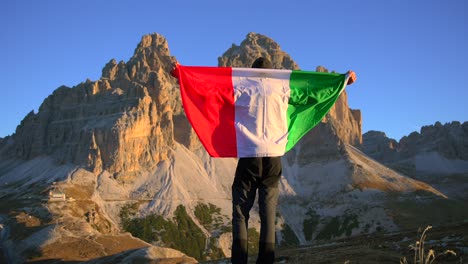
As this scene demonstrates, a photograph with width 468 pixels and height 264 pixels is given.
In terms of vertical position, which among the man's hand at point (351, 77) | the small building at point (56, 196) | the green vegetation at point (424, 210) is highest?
the man's hand at point (351, 77)

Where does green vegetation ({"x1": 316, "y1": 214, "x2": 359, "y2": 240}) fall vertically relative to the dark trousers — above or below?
below

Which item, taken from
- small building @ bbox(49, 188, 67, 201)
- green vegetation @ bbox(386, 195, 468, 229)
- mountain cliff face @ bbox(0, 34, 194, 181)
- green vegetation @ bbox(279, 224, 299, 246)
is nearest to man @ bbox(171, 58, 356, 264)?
small building @ bbox(49, 188, 67, 201)

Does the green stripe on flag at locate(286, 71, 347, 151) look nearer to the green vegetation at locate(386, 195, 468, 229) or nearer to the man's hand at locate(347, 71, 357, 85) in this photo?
the man's hand at locate(347, 71, 357, 85)

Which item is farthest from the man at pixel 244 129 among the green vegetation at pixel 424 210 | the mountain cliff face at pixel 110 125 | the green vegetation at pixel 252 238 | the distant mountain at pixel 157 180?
the mountain cliff face at pixel 110 125

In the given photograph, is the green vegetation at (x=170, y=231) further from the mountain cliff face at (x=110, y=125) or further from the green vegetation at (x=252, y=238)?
the mountain cliff face at (x=110, y=125)

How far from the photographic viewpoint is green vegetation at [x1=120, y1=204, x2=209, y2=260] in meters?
130

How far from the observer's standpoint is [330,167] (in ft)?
609

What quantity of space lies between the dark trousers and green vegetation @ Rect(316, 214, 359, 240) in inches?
Answer: 5428

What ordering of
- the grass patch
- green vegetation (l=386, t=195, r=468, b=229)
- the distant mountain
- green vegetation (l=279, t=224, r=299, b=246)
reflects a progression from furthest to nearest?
1. the grass patch
2. green vegetation (l=279, t=224, r=299, b=246)
3. green vegetation (l=386, t=195, r=468, b=229)
4. the distant mountain

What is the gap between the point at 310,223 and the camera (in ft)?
515

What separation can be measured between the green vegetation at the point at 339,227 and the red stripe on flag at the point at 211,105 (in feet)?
450

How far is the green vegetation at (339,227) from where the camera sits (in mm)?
146250

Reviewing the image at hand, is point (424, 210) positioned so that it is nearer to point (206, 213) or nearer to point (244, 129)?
point (206, 213)

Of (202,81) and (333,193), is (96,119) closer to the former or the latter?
(333,193)
